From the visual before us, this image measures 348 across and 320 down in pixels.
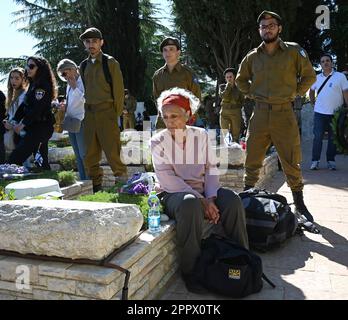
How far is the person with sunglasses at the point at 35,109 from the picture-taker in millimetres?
5363

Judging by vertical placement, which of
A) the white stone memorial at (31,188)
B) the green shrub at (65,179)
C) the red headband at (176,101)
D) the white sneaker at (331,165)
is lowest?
the white sneaker at (331,165)

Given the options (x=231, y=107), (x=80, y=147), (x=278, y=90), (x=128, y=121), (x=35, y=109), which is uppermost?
(x=278, y=90)

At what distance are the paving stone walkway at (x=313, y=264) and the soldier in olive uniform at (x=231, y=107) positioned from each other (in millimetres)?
3359

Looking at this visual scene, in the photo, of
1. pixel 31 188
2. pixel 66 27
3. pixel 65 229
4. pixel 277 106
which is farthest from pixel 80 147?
pixel 66 27

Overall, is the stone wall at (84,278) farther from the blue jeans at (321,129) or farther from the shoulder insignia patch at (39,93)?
the blue jeans at (321,129)

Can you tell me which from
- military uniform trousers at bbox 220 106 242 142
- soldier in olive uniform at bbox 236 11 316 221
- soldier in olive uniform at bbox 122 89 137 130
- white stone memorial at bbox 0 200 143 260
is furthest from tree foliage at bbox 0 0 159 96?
white stone memorial at bbox 0 200 143 260

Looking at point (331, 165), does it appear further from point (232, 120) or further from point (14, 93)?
point (14, 93)

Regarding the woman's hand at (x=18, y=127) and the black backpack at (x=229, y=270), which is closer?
the black backpack at (x=229, y=270)

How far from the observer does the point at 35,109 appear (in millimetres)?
5348

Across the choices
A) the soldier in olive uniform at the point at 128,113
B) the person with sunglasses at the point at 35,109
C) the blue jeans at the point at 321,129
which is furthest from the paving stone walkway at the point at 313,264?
the soldier in olive uniform at the point at 128,113

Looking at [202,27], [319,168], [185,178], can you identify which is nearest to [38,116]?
[185,178]

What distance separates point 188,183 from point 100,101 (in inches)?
81.7

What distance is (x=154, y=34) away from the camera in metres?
25.3

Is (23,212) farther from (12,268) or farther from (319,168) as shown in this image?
(319,168)
